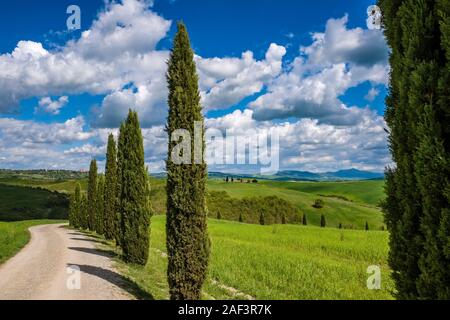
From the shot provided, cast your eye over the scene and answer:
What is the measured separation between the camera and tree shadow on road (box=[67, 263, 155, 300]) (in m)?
12.1

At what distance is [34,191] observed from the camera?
109062 mm

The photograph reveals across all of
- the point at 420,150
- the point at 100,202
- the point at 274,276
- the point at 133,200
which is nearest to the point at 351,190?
the point at 100,202

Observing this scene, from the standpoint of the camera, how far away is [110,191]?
33406 millimetres

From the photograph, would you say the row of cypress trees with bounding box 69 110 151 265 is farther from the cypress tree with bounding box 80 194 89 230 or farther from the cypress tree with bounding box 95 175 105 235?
the cypress tree with bounding box 80 194 89 230

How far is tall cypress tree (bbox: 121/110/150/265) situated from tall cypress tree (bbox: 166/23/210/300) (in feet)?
27.0

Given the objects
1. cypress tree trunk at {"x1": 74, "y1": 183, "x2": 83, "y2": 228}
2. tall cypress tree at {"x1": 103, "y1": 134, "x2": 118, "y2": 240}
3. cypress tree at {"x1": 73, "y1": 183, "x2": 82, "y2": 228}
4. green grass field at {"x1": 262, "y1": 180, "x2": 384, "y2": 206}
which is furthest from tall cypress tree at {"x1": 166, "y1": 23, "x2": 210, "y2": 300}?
green grass field at {"x1": 262, "y1": 180, "x2": 384, "y2": 206}

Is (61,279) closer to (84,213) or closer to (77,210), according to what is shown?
(84,213)

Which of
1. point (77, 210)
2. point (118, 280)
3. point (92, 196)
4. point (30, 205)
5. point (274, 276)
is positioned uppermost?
point (92, 196)

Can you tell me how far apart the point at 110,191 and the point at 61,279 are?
2008cm

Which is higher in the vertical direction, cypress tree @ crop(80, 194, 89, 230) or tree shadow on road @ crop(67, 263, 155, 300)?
tree shadow on road @ crop(67, 263, 155, 300)

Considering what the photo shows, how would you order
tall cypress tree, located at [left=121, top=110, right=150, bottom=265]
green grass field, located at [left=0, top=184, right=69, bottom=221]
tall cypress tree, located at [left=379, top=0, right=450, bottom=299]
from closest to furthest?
tall cypress tree, located at [left=379, top=0, right=450, bottom=299] → tall cypress tree, located at [left=121, top=110, right=150, bottom=265] → green grass field, located at [left=0, top=184, right=69, bottom=221]
